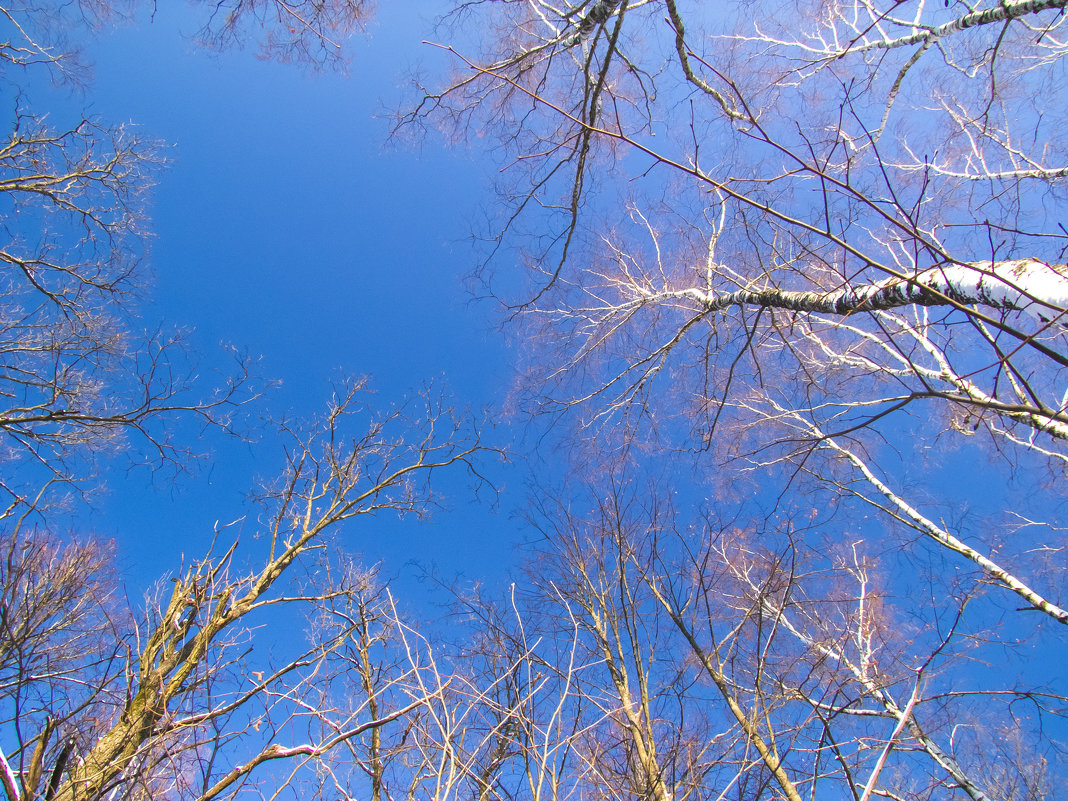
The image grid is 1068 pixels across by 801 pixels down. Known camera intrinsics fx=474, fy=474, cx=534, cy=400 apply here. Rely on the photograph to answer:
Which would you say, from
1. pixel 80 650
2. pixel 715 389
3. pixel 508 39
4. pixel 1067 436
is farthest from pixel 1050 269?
pixel 80 650

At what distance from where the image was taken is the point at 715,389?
21.4ft

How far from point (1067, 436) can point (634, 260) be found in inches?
182


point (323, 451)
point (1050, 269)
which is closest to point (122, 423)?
point (323, 451)

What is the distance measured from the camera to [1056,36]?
6.75 meters

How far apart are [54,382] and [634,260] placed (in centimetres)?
669

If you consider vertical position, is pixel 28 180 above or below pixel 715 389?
above

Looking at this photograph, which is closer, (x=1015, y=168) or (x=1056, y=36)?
(x=1056, y=36)

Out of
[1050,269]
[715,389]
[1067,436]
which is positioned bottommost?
[1050,269]

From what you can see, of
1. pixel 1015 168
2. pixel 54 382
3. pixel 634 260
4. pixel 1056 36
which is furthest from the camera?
pixel 1015 168

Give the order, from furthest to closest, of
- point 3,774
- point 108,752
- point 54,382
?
point 54,382
point 108,752
point 3,774

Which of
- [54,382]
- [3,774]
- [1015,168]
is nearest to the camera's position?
[3,774]

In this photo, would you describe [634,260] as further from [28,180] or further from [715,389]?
[28,180]

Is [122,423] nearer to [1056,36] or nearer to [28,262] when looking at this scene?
[28,262]

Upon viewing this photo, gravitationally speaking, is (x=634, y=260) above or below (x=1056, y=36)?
below
